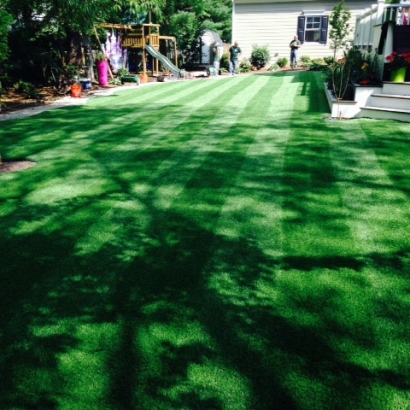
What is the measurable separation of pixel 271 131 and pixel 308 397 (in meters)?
6.93

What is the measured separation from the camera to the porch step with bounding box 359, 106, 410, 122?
9.27 meters

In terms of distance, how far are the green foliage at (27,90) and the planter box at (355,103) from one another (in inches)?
409

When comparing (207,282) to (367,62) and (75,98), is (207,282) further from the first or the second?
(75,98)

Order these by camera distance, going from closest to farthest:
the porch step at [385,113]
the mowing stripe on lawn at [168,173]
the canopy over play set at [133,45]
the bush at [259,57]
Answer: the mowing stripe on lawn at [168,173] < the porch step at [385,113] < the canopy over play set at [133,45] < the bush at [259,57]

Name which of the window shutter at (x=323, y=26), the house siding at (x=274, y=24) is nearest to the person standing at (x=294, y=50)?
the house siding at (x=274, y=24)

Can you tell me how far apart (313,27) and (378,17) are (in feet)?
48.4

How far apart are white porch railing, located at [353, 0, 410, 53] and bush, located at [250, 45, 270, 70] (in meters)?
9.79

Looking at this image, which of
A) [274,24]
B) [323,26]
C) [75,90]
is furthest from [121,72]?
[323,26]

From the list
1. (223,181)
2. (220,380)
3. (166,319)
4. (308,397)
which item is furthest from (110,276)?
(223,181)

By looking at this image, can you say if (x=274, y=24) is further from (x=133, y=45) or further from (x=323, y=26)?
(x=133, y=45)

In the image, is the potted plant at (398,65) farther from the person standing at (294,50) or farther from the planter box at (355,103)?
the person standing at (294,50)

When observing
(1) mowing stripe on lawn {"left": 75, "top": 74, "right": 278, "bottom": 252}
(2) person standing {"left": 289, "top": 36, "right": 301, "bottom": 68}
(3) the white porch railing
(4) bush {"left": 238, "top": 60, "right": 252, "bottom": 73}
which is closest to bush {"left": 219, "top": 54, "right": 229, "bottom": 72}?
(4) bush {"left": 238, "top": 60, "right": 252, "bottom": 73}

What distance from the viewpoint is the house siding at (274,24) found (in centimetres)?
2519

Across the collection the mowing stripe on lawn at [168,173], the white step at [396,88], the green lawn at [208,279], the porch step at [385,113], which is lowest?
the green lawn at [208,279]
